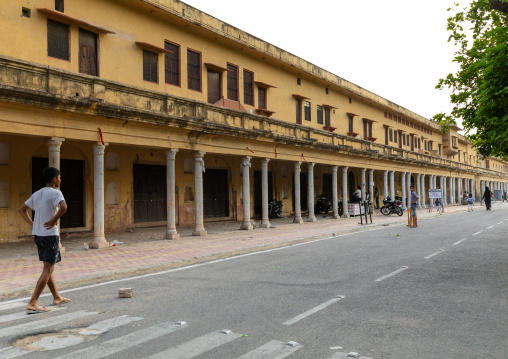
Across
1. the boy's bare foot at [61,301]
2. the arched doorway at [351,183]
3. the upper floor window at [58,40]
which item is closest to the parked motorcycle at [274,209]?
the arched doorway at [351,183]

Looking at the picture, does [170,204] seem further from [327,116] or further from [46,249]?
[327,116]

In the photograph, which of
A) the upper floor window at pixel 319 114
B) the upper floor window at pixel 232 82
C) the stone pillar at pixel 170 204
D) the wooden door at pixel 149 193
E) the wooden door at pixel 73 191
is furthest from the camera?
the upper floor window at pixel 319 114

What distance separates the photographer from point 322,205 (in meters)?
32.6

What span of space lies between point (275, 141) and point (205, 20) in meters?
6.75

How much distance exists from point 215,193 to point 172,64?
7956 mm

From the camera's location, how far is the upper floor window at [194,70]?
65.4 ft

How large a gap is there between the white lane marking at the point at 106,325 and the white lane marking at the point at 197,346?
119cm

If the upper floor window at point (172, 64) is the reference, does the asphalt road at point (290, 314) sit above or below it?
below

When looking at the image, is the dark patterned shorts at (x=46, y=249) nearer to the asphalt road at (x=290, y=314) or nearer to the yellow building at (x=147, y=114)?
the asphalt road at (x=290, y=314)

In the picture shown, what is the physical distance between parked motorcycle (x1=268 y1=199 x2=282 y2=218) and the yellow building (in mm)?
973

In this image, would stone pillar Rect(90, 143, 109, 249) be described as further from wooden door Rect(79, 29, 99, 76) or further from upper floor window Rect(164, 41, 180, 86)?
upper floor window Rect(164, 41, 180, 86)

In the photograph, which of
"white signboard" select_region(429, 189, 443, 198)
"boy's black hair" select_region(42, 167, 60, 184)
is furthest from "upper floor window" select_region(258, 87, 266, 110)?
"boy's black hair" select_region(42, 167, 60, 184)

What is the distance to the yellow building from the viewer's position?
41.6 ft

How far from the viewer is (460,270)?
9.02m
